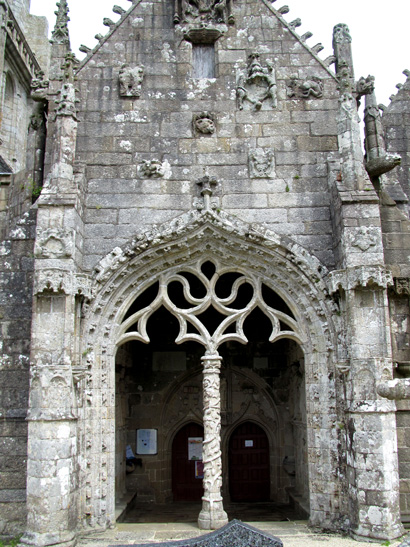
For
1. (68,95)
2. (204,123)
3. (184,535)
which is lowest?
(184,535)

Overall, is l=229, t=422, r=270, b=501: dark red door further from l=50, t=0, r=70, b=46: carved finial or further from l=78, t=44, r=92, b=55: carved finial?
l=50, t=0, r=70, b=46: carved finial

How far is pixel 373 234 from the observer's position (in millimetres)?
6688

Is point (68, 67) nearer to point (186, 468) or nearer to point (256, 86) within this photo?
point (256, 86)

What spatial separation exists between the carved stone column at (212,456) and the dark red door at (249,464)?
3.02 meters

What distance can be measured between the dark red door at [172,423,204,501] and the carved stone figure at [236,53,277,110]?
5629 mm

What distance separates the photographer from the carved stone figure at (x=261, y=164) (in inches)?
292

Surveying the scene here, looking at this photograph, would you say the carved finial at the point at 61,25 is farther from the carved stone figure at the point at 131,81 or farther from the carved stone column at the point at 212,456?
the carved stone column at the point at 212,456

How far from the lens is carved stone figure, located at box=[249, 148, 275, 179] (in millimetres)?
7406

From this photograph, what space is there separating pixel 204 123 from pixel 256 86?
95 centimetres

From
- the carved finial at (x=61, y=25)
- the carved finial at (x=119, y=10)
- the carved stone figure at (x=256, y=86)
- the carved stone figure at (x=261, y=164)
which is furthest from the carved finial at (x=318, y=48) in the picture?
the carved finial at (x=61, y=25)

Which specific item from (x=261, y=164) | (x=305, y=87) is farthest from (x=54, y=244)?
(x=305, y=87)

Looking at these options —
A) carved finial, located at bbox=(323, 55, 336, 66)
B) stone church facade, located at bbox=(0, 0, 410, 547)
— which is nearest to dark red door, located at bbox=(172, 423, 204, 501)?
stone church facade, located at bbox=(0, 0, 410, 547)

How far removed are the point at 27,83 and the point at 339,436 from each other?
552 inches

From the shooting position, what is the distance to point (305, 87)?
7770mm
